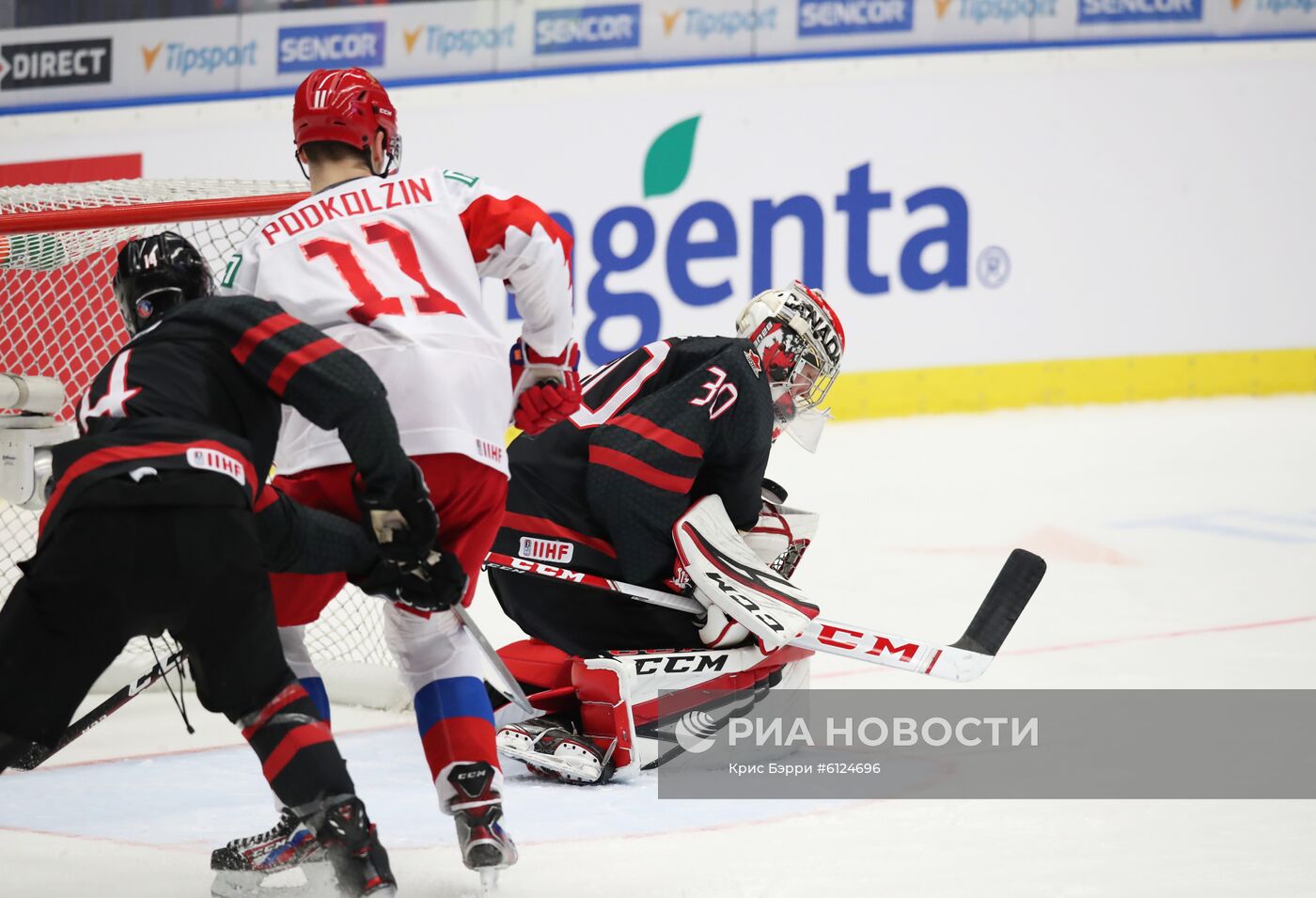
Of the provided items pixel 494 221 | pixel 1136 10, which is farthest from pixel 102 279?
pixel 1136 10

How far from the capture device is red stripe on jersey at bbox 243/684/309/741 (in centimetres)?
201

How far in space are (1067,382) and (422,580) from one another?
201 inches

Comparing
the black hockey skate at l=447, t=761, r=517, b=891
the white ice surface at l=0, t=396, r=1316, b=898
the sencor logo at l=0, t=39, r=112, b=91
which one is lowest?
the white ice surface at l=0, t=396, r=1316, b=898

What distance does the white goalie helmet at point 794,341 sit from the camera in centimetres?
326

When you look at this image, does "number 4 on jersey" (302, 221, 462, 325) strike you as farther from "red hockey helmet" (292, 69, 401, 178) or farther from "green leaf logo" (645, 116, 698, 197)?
"green leaf logo" (645, 116, 698, 197)

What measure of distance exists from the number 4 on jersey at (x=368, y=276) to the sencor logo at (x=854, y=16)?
4.85 metres

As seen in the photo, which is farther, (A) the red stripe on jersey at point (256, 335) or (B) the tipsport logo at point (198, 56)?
(B) the tipsport logo at point (198, 56)

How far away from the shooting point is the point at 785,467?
20.5 feet

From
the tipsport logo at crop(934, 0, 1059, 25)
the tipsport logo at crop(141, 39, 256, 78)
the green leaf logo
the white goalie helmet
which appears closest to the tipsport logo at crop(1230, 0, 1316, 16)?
the tipsport logo at crop(934, 0, 1059, 25)

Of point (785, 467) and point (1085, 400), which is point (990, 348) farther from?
point (785, 467)

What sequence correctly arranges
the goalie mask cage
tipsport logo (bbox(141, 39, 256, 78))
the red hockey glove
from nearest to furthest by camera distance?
1. the red hockey glove
2. the goalie mask cage
3. tipsport logo (bbox(141, 39, 256, 78))

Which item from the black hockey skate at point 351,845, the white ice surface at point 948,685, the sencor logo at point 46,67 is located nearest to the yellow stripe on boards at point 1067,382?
the white ice surface at point 948,685

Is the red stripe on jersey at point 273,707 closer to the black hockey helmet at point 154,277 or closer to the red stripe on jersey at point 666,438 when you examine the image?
the black hockey helmet at point 154,277

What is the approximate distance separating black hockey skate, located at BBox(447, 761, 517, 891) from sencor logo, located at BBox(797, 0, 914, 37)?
5.14 m
